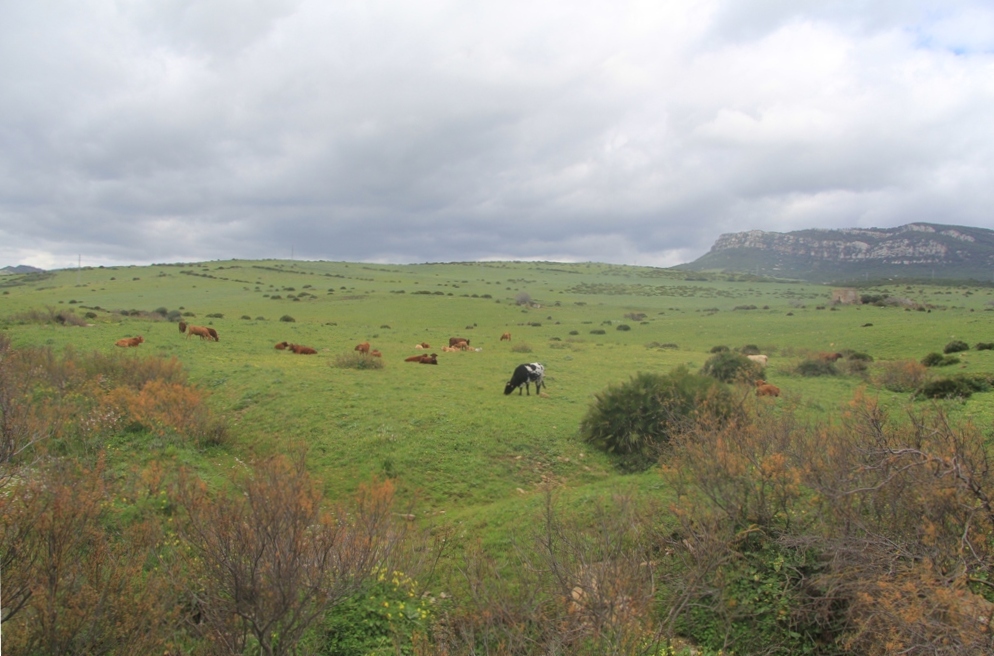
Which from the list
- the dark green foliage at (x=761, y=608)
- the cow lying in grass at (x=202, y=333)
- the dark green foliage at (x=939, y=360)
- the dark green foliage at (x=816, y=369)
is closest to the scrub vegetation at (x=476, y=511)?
the dark green foliage at (x=761, y=608)

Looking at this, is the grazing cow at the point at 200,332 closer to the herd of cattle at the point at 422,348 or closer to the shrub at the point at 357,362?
the herd of cattle at the point at 422,348

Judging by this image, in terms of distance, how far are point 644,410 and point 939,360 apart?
58.1ft

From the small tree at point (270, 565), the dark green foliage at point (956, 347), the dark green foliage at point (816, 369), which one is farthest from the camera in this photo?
the dark green foliage at point (956, 347)

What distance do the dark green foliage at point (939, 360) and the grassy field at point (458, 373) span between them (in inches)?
22.0

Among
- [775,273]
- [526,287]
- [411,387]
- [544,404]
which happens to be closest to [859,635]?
[544,404]

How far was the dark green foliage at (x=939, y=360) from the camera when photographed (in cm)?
2308

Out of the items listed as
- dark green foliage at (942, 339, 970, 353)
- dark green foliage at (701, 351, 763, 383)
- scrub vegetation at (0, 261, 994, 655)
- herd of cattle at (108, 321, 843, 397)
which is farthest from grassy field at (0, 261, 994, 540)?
dark green foliage at (942, 339, 970, 353)

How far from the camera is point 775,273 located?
190250 mm

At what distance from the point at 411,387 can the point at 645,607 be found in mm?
14122

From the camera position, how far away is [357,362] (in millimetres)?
22469

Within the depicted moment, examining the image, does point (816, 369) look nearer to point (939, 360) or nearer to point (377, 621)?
point (939, 360)

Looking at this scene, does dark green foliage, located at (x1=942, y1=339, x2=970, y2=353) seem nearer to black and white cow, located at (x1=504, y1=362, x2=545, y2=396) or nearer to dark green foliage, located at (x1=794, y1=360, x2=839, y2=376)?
dark green foliage, located at (x1=794, y1=360, x2=839, y2=376)

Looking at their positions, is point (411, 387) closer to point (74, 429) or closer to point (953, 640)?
point (74, 429)

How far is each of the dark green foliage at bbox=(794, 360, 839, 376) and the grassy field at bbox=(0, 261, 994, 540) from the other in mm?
795
